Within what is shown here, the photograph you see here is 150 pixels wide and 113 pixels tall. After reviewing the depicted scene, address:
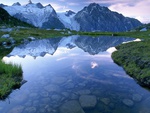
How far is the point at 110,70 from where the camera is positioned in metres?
30.9

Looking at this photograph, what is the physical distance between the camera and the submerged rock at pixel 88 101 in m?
17.9

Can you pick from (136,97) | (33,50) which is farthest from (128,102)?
(33,50)

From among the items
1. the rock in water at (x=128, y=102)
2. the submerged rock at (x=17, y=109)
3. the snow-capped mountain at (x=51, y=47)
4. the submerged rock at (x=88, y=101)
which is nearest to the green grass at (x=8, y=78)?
the submerged rock at (x=17, y=109)

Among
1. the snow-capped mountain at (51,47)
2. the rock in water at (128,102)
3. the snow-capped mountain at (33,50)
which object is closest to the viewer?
the rock in water at (128,102)

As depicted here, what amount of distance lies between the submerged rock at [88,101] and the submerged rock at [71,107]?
54 cm

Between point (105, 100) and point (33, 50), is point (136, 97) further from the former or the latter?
point (33, 50)

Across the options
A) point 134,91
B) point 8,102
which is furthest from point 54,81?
point 134,91

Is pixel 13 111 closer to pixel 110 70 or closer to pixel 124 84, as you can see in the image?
pixel 124 84

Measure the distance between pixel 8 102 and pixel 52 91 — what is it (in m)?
4.73

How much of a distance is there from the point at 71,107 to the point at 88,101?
2003 millimetres

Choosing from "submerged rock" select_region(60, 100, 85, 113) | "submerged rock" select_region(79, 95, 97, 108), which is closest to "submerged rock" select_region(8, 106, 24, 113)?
"submerged rock" select_region(60, 100, 85, 113)

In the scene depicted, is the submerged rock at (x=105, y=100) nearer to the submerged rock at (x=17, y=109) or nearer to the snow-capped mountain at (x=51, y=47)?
the submerged rock at (x=17, y=109)

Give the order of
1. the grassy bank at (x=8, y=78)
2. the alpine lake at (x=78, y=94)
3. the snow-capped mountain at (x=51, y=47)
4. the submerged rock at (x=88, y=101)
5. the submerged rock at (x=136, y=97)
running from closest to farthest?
the alpine lake at (x=78, y=94), the submerged rock at (x=88, y=101), the submerged rock at (x=136, y=97), the grassy bank at (x=8, y=78), the snow-capped mountain at (x=51, y=47)

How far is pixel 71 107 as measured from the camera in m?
17.5
